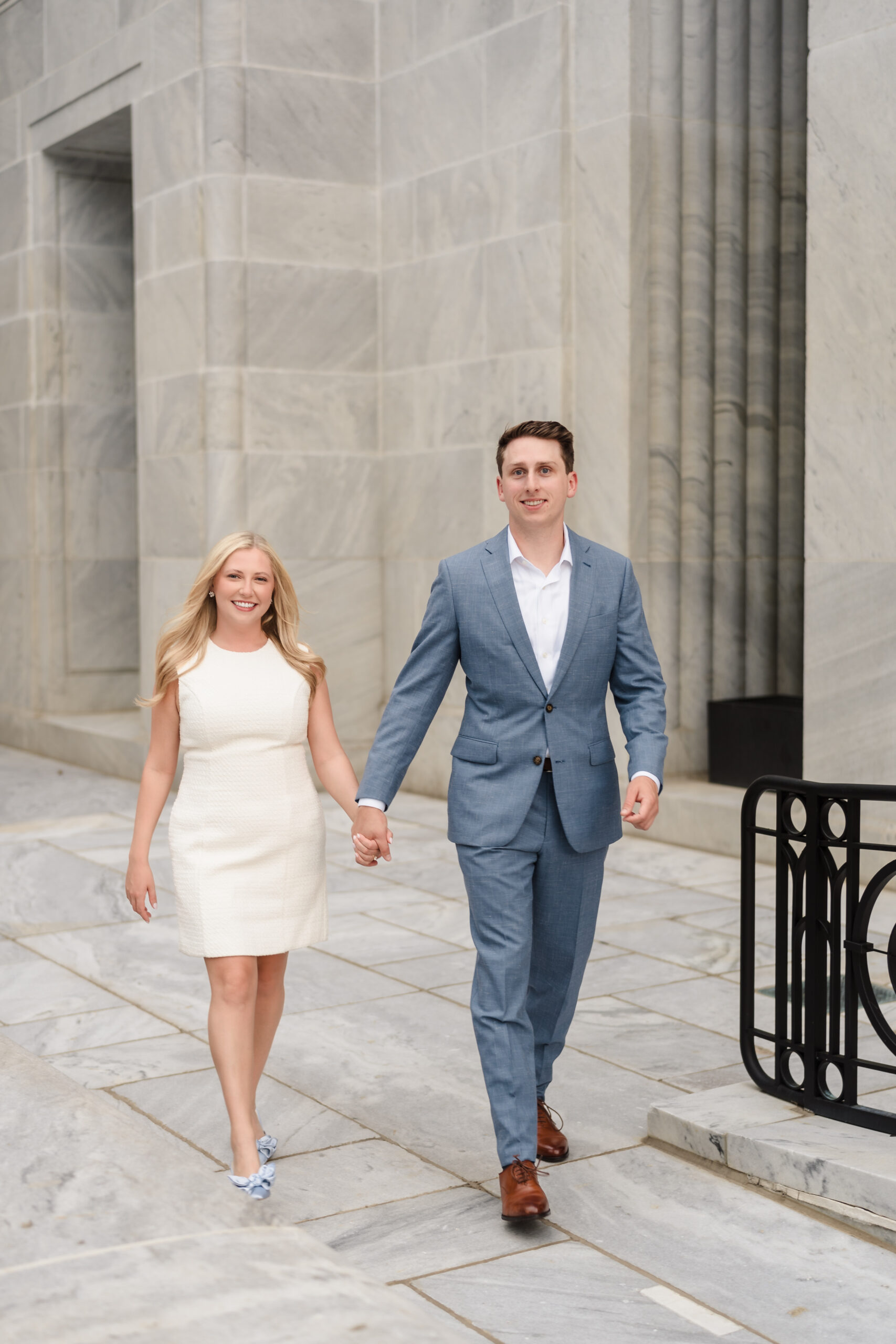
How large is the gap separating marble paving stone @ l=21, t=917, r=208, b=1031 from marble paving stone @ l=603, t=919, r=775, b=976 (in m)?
1.82

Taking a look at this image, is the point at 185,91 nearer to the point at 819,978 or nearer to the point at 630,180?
the point at 630,180

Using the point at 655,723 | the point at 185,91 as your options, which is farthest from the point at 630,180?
the point at 655,723

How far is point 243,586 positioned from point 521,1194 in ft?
5.45

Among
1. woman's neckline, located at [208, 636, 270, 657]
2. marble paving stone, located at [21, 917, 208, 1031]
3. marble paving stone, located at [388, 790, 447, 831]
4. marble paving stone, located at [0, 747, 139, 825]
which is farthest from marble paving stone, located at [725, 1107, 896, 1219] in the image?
marble paving stone, located at [0, 747, 139, 825]

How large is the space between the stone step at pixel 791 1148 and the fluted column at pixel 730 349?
5.17m

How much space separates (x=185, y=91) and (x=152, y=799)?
786 centimetres

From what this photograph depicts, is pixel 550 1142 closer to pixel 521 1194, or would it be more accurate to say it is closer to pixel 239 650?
pixel 521 1194

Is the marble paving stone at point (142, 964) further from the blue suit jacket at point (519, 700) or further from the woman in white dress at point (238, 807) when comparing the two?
the blue suit jacket at point (519, 700)

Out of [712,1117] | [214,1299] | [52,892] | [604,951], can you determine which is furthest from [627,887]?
[214,1299]

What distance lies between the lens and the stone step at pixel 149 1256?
9.43ft

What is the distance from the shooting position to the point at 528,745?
156 inches

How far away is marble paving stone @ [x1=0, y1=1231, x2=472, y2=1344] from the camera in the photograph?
9.32 ft

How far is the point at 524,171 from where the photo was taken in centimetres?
955

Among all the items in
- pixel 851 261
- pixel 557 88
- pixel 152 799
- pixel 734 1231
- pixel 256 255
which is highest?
pixel 557 88
